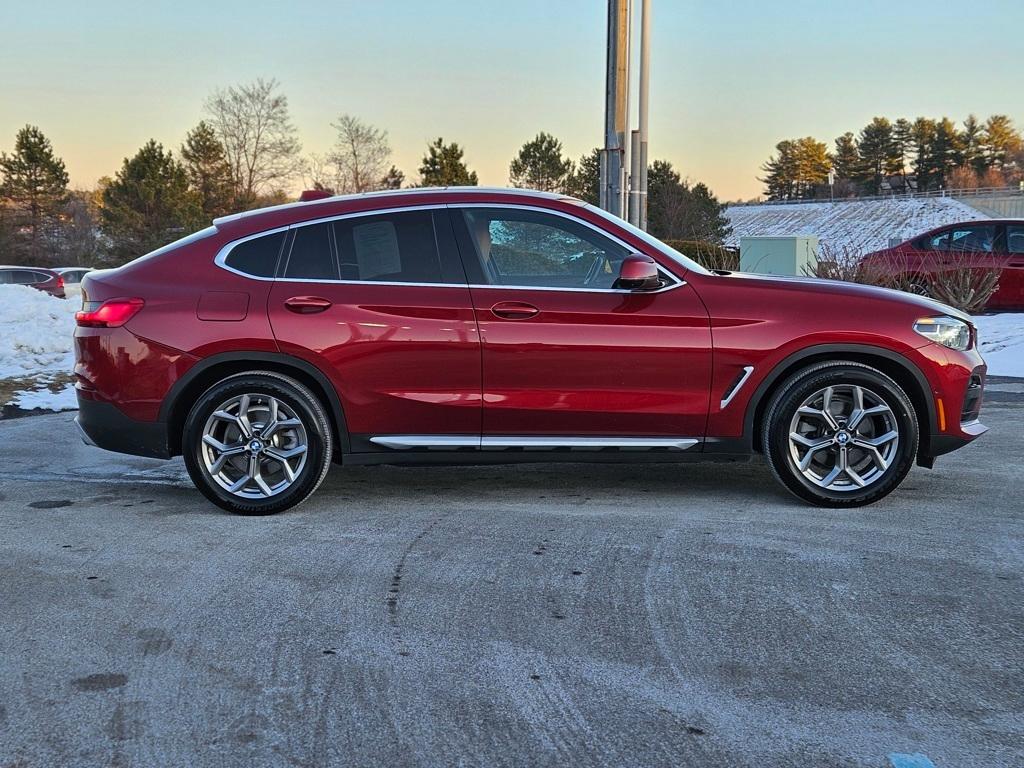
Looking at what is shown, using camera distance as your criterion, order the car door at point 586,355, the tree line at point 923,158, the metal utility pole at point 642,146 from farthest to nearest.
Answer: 1. the tree line at point 923,158
2. the metal utility pole at point 642,146
3. the car door at point 586,355

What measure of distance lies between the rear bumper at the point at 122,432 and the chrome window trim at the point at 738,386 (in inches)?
116

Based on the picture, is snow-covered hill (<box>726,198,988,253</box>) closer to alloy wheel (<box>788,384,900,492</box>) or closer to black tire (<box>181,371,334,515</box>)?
alloy wheel (<box>788,384,900,492</box>)

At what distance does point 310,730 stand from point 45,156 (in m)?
67.3

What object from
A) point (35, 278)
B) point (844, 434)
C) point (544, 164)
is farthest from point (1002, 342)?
point (544, 164)

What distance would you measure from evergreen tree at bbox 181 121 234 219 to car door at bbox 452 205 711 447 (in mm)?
55767

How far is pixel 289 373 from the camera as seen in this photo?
5.36m

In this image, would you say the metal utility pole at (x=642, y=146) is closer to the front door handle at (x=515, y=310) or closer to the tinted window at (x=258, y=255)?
the front door handle at (x=515, y=310)

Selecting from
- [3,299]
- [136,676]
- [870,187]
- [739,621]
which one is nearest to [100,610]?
[136,676]

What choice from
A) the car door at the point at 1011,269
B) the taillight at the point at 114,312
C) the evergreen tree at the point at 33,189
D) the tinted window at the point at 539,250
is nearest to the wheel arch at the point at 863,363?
the tinted window at the point at 539,250

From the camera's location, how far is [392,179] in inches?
2736

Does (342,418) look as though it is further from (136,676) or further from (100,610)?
(136,676)

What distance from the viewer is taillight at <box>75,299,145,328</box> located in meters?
5.32

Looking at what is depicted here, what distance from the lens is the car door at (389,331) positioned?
17.2 ft

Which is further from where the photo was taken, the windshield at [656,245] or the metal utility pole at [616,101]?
the metal utility pole at [616,101]
